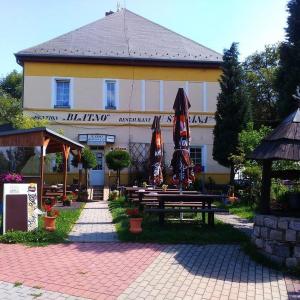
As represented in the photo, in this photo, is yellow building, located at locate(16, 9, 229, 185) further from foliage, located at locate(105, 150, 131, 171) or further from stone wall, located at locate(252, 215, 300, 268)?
stone wall, located at locate(252, 215, 300, 268)

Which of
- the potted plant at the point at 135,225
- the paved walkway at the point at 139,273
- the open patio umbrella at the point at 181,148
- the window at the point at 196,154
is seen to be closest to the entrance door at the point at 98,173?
the window at the point at 196,154

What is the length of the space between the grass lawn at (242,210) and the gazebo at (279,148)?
5.10m

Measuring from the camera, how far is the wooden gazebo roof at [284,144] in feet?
26.2

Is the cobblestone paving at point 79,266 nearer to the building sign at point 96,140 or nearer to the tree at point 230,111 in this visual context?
the tree at point 230,111

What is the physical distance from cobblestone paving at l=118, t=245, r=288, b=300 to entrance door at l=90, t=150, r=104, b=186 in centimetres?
1824

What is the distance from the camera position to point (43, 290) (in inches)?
241

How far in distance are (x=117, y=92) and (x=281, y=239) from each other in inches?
806

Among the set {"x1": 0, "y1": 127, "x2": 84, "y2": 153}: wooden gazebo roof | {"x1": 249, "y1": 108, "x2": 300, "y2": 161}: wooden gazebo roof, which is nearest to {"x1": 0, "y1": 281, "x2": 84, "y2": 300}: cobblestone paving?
{"x1": 249, "y1": 108, "x2": 300, "y2": 161}: wooden gazebo roof

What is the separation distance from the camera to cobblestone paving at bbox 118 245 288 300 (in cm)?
604

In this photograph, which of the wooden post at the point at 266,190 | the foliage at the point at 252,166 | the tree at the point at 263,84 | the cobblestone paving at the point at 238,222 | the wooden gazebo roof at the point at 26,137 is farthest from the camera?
the tree at the point at 263,84

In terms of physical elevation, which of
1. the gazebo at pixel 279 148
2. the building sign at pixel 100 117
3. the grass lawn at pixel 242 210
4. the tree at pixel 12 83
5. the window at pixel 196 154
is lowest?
the grass lawn at pixel 242 210

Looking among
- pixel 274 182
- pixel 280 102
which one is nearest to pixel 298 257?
pixel 280 102

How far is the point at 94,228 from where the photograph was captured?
1162 centimetres

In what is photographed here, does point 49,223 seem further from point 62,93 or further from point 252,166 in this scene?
point 62,93
